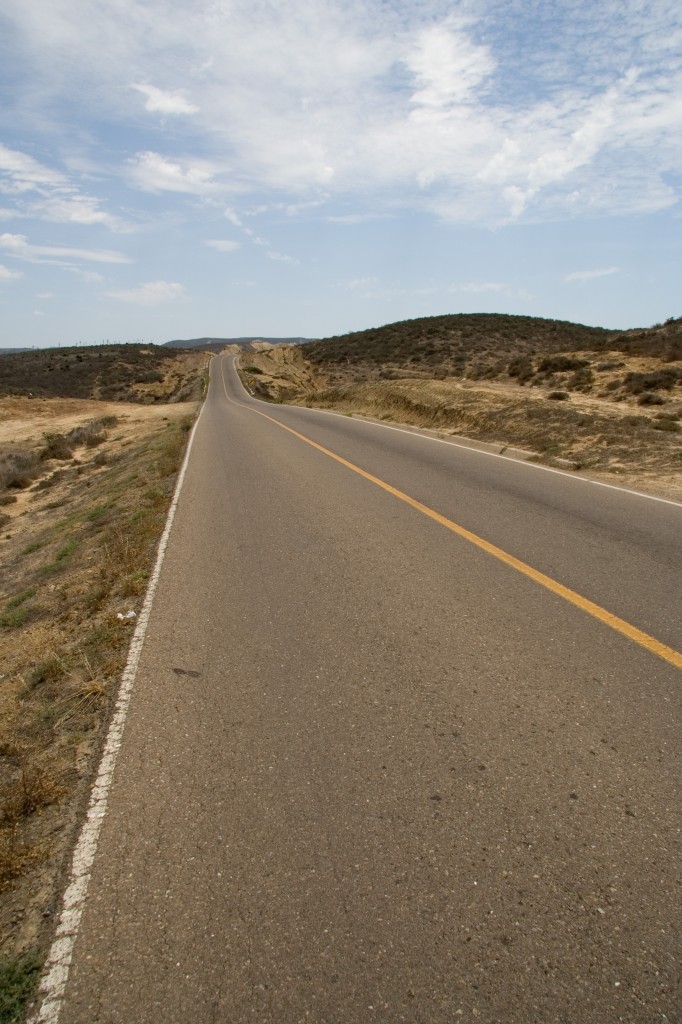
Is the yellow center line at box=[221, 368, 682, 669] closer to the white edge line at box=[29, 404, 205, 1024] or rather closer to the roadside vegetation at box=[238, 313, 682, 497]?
the white edge line at box=[29, 404, 205, 1024]

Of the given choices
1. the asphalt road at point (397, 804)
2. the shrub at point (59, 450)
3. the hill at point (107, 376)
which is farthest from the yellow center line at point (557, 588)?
the hill at point (107, 376)

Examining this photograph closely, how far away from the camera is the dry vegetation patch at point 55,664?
254cm

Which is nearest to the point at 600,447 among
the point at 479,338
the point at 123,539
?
the point at 123,539

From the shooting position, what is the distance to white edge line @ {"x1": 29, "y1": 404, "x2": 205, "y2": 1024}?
2049mm

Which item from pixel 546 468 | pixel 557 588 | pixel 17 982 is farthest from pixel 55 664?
pixel 546 468

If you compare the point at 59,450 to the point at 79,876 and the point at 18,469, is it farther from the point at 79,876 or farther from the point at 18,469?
the point at 79,876

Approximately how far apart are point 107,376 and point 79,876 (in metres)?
76.5

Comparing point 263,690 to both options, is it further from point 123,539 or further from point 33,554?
point 33,554

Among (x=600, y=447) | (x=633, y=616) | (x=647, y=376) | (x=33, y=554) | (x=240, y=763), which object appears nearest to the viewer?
(x=240, y=763)

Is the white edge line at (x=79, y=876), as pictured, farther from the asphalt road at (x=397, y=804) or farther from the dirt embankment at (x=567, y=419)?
the dirt embankment at (x=567, y=419)

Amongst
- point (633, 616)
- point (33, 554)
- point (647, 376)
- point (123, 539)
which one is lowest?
point (33, 554)

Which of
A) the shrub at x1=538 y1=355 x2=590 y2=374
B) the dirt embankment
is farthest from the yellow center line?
the shrub at x1=538 y1=355 x2=590 y2=374

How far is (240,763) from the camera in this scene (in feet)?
10.4

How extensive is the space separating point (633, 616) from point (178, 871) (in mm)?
3681
